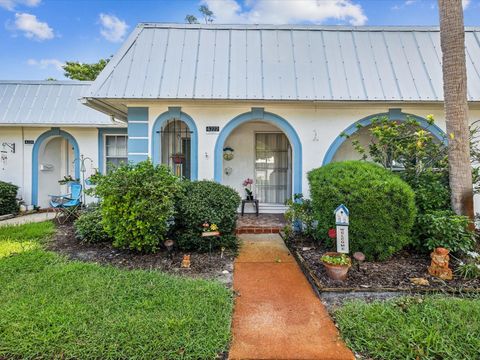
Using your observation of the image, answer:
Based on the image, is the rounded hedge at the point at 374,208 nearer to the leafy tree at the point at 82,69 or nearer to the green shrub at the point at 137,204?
the green shrub at the point at 137,204

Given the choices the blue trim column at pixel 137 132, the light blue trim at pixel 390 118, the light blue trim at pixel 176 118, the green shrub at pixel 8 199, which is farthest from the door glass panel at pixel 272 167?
the green shrub at pixel 8 199

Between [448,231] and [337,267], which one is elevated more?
[448,231]

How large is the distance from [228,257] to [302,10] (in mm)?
10630

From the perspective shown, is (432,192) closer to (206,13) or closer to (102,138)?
(102,138)

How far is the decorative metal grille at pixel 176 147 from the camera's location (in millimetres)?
7062

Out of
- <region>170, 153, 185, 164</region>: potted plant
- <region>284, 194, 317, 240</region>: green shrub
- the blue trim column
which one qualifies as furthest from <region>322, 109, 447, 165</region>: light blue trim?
the blue trim column

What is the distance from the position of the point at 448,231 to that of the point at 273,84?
4441 mm

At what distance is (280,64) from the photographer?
20.7 feet

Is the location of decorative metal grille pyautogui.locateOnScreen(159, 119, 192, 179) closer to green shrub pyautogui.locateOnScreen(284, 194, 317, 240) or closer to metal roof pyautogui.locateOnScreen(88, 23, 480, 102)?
metal roof pyautogui.locateOnScreen(88, 23, 480, 102)

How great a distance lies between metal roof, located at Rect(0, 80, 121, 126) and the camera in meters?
8.75

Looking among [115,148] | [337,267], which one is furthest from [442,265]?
[115,148]

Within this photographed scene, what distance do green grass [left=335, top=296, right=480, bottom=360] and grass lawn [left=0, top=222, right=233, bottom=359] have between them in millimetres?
1364

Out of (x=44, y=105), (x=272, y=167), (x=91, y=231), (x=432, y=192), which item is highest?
(x=44, y=105)

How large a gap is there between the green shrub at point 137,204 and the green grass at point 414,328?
10.3 ft
